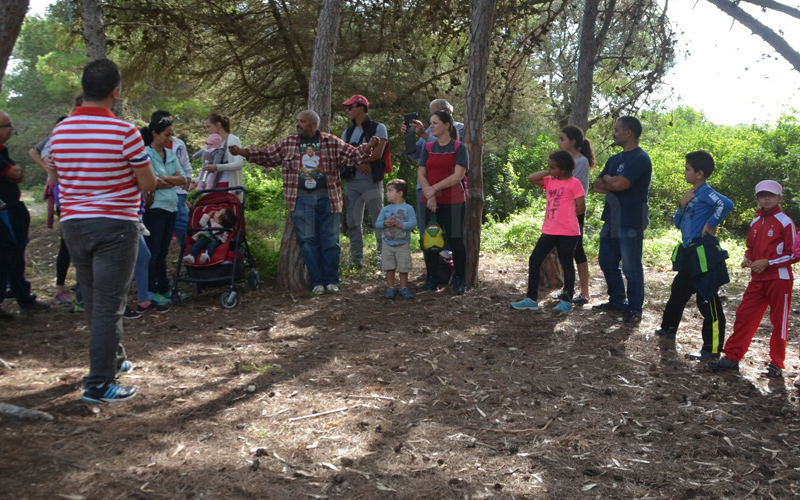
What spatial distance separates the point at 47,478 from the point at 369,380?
7.63 feet

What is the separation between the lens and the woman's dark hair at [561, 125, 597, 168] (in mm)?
7108

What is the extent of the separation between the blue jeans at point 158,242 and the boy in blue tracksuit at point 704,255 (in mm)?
5162

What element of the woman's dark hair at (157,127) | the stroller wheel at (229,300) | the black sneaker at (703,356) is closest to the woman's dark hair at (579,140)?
the black sneaker at (703,356)

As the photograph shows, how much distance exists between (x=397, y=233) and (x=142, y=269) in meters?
2.78

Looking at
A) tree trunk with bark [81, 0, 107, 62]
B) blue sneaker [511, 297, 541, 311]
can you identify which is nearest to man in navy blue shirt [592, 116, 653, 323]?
blue sneaker [511, 297, 541, 311]

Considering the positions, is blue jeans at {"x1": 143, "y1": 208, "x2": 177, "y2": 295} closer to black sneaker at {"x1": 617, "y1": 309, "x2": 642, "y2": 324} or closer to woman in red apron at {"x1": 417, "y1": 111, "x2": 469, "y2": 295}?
woman in red apron at {"x1": 417, "y1": 111, "x2": 469, "y2": 295}

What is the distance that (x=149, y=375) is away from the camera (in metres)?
4.72

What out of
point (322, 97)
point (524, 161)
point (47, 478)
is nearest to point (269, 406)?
point (47, 478)

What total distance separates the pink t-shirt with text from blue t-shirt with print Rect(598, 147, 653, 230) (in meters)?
0.36

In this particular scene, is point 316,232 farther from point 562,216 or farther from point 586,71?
point 586,71

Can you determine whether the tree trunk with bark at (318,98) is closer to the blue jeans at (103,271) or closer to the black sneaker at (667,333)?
the blue jeans at (103,271)

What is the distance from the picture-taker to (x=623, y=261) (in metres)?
6.78

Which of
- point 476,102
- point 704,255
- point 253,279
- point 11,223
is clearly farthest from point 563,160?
point 11,223

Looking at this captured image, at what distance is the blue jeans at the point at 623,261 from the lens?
262 inches
